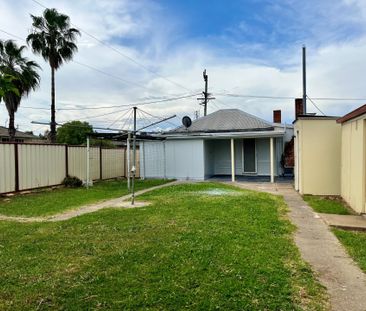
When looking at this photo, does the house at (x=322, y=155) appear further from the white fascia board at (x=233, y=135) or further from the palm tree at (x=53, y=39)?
the palm tree at (x=53, y=39)

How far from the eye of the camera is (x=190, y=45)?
16109 millimetres

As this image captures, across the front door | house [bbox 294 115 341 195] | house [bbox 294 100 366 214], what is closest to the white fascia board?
the front door

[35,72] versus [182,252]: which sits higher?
[35,72]

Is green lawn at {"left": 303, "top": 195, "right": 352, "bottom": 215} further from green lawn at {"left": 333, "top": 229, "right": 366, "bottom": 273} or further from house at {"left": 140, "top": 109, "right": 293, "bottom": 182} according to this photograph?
house at {"left": 140, "top": 109, "right": 293, "bottom": 182}

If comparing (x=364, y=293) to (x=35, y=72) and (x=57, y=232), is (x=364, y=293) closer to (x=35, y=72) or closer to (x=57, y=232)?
(x=57, y=232)

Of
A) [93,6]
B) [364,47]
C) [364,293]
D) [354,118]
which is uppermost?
[93,6]

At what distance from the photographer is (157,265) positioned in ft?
14.9

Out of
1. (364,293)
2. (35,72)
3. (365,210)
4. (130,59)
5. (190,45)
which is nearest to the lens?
(364,293)

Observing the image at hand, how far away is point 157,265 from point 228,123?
16.8 meters

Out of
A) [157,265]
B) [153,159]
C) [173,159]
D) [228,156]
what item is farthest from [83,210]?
[228,156]

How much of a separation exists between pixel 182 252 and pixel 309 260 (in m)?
1.84

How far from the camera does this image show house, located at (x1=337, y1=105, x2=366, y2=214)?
8141 millimetres

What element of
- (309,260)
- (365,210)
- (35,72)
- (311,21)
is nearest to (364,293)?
(309,260)

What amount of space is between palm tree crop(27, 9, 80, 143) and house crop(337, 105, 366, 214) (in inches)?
609
